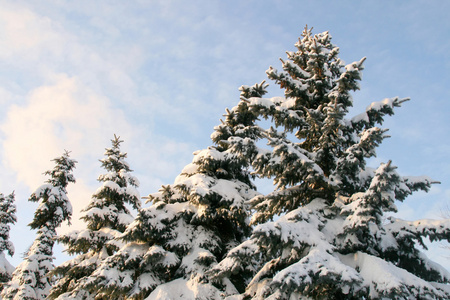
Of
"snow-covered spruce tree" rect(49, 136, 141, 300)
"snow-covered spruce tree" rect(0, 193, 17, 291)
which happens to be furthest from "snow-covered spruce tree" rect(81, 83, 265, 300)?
"snow-covered spruce tree" rect(0, 193, 17, 291)

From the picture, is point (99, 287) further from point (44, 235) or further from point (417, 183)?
point (44, 235)

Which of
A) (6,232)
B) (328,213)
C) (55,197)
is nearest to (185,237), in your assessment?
(328,213)

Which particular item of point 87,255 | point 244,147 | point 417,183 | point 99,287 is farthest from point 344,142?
point 87,255

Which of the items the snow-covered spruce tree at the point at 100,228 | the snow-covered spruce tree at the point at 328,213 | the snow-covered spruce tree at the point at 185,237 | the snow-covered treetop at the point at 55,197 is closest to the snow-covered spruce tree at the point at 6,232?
the snow-covered treetop at the point at 55,197

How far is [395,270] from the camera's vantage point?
620cm

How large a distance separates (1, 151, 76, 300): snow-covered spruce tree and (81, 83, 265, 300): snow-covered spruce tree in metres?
10.3

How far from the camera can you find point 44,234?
2092 cm

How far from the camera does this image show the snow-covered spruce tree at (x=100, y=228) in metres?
14.4

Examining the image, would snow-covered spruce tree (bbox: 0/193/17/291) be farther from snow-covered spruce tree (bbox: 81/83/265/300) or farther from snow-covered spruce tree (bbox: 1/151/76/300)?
snow-covered spruce tree (bbox: 81/83/265/300)

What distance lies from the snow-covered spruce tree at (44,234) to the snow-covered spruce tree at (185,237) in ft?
33.7

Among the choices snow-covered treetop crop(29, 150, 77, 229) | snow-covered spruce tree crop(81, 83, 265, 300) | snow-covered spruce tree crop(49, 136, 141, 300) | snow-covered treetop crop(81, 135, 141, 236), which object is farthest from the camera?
snow-covered treetop crop(29, 150, 77, 229)

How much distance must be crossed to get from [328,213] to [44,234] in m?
20.1

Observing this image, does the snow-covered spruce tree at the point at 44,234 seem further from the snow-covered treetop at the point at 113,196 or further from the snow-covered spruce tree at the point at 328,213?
the snow-covered spruce tree at the point at 328,213

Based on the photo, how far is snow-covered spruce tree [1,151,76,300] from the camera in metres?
18.8
